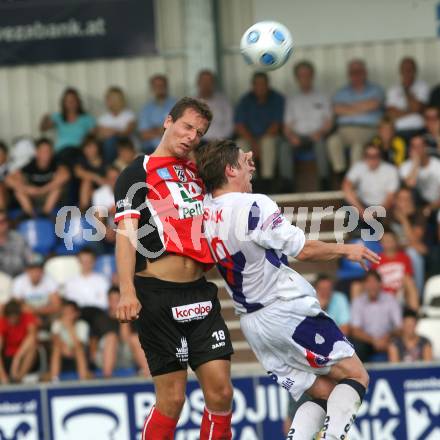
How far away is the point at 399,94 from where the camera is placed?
13.6 meters

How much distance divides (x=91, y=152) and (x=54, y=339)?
2500 mm

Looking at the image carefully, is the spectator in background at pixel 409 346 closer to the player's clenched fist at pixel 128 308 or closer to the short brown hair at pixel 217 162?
the short brown hair at pixel 217 162

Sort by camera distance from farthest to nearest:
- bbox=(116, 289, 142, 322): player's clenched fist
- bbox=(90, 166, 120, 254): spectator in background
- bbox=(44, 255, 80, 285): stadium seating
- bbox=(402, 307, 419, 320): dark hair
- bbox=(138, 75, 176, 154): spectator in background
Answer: bbox=(138, 75, 176, 154): spectator in background < bbox=(90, 166, 120, 254): spectator in background < bbox=(44, 255, 80, 285): stadium seating < bbox=(402, 307, 419, 320): dark hair < bbox=(116, 289, 142, 322): player's clenched fist

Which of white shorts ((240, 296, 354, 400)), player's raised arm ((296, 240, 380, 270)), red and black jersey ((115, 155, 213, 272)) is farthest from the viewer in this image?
red and black jersey ((115, 155, 213, 272))

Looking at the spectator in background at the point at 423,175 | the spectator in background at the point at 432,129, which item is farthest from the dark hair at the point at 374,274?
the spectator in background at the point at 432,129

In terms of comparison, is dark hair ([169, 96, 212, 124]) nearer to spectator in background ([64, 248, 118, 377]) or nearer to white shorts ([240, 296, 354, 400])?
white shorts ([240, 296, 354, 400])

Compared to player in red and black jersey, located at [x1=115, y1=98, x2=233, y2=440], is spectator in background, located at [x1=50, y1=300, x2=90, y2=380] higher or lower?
lower

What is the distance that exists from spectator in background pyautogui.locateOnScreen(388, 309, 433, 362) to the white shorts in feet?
14.7

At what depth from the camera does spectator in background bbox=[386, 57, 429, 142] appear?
43.6 feet

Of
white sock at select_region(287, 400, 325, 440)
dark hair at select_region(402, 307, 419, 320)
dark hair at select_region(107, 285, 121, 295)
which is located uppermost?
dark hair at select_region(107, 285, 121, 295)

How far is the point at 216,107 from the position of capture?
13.9 meters

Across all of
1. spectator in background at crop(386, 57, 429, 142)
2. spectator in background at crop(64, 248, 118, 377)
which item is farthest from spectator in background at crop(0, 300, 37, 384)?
spectator in background at crop(386, 57, 429, 142)

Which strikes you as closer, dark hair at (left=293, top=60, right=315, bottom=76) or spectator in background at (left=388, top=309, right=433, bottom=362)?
spectator in background at (left=388, top=309, right=433, bottom=362)

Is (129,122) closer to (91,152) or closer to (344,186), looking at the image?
(91,152)
